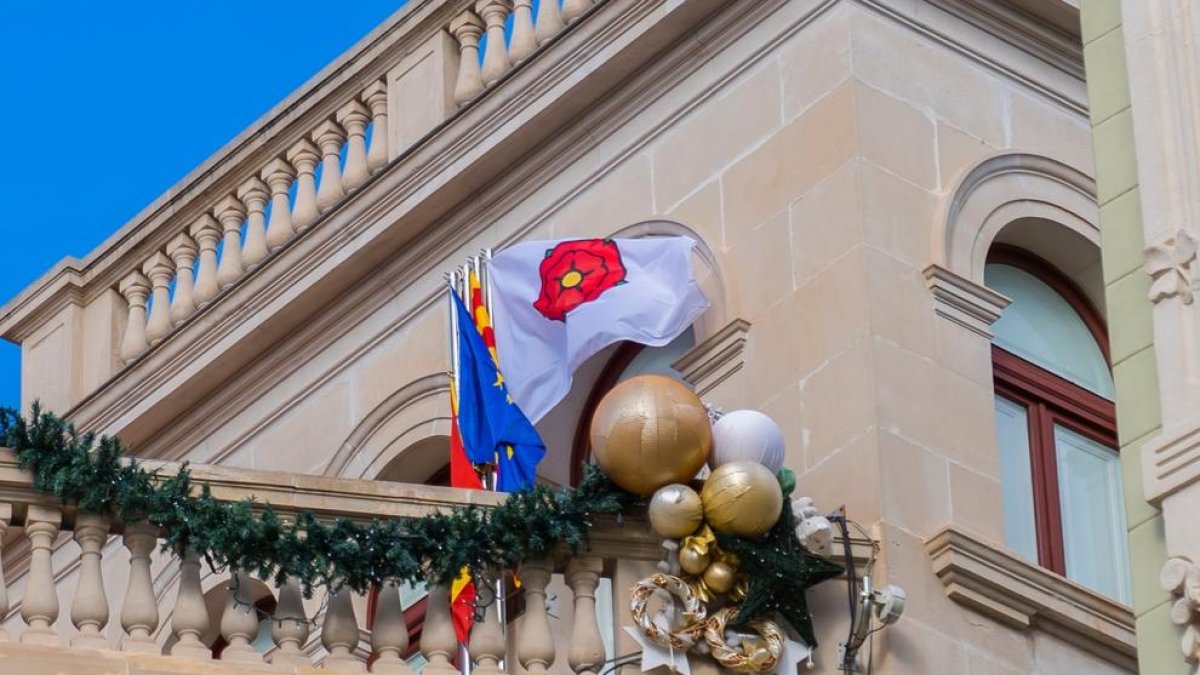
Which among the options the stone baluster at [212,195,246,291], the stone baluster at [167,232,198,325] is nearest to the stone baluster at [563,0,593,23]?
the stone baluster at [212,195,246,291]

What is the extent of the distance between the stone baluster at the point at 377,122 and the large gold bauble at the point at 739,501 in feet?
17.3

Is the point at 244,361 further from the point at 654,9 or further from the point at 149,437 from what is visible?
the point at 654,9

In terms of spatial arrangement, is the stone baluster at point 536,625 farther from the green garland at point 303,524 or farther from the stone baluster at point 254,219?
the stone baluster at point 254,219

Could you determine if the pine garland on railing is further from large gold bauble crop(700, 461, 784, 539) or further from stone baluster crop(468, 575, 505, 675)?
large gold bauble crop(700, 461, 784, 539)

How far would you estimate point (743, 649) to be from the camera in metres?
17.6

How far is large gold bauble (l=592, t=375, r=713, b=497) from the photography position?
1756 centimetres

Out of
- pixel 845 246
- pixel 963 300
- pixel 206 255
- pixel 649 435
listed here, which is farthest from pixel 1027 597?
pixel 206 255

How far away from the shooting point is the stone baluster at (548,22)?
71.7ft

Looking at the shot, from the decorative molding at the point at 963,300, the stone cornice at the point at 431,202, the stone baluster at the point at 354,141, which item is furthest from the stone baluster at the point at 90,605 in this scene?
the stone baluster at the point at 354,141

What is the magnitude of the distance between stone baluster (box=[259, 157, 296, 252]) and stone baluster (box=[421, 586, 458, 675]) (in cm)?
581

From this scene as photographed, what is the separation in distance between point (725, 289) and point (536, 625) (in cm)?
318

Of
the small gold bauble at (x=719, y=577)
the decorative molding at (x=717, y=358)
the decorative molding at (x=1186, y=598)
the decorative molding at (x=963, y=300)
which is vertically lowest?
the decorative molding at (x=1186, y=598)

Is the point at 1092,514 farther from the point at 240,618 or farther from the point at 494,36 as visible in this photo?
the point at 240,618

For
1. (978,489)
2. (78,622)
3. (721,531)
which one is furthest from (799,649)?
(78,622)
